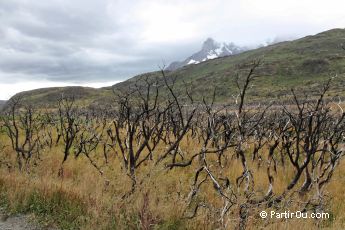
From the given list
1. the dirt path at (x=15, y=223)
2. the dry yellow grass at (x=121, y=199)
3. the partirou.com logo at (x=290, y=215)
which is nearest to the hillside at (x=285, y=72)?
the dry yellow grass at (x=121, y=199)

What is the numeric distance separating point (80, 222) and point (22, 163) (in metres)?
5.58

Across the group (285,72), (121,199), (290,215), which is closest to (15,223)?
(121,199)

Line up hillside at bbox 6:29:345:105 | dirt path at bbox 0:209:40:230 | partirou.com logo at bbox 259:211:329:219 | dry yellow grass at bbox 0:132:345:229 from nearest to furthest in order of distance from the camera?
dry yellow grass at bbox 0:132:345:229 < dirt path at bbox 0:209:40:230 < partirou.com logo at bbox 259:211:329:219 < hillside at bbox 6:29:345:105

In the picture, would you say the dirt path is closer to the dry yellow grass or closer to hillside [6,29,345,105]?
the dry yellow grass

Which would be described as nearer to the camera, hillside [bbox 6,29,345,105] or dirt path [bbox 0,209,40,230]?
dirt path [bbox 0,209,40,230]

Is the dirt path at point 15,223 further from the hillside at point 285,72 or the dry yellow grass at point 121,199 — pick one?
the hillside at point 285,72

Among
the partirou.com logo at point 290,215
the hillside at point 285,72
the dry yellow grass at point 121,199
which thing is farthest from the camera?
the hillside at point 285,72

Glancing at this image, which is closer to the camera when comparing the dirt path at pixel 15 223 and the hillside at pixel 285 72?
the dirt path at pixel 15 223

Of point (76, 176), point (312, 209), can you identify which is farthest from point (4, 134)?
point (312, 209)

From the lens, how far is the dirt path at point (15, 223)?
247 inches

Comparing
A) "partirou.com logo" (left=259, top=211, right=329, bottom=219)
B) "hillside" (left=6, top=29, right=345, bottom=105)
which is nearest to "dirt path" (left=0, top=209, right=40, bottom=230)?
"partirou.com logo" (left=259, top=211, right=329, bottom=219)

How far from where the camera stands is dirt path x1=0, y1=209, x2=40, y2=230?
20.6ft

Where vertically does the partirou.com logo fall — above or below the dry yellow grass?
below

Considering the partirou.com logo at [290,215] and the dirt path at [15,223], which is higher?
the dirt path at [15,223]
